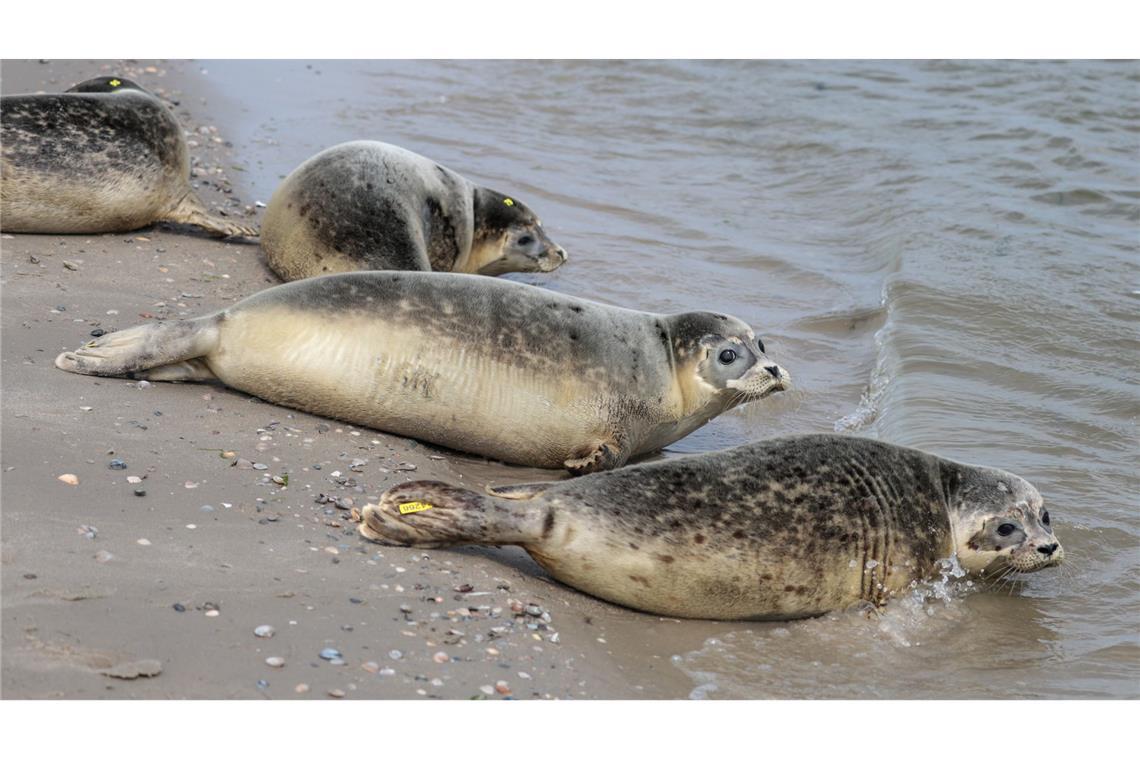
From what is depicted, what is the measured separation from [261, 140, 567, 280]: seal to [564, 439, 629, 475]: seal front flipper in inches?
64.2

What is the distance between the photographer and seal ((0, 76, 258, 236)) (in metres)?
6.76

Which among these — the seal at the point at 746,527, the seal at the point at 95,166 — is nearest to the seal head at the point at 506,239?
the seal at the point at 95,166

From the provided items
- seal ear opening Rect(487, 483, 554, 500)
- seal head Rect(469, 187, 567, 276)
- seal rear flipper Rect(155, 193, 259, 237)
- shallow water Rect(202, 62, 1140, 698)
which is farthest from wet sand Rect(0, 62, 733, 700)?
seal head Rect(469, 187, 567, 276)

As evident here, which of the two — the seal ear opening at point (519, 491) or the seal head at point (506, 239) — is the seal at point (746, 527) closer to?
the seal ear opening at point (519, 491)

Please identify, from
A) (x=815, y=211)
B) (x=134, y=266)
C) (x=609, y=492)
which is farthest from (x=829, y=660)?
(x=815, y=211)

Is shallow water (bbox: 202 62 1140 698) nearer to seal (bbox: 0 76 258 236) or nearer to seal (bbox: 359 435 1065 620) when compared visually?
seal (bbox: 359 435 1065 620)

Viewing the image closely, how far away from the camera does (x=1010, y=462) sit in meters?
5.99

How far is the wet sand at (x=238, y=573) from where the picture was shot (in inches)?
131

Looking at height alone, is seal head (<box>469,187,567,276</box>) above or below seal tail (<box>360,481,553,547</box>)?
above

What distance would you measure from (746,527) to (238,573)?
166 centimetres

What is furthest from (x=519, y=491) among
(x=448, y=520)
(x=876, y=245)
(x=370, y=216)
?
(x=876, y=245)

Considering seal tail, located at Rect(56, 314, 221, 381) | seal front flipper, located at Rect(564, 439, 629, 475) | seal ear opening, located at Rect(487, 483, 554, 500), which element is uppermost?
seal tail, located at Rect(56, 314, 221, 381)

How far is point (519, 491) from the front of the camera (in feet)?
14.4

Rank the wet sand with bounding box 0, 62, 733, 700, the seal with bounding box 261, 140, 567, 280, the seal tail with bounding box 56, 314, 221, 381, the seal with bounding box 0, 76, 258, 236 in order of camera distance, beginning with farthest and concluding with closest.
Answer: the seal with bounding box 0, 76, 258, 236, the seal with bounding box 261, 140, 567, 280, the seal tail with bounding box 56, 314, 221, 381, the wet sand with bounding box 0, 62, 733, 700
